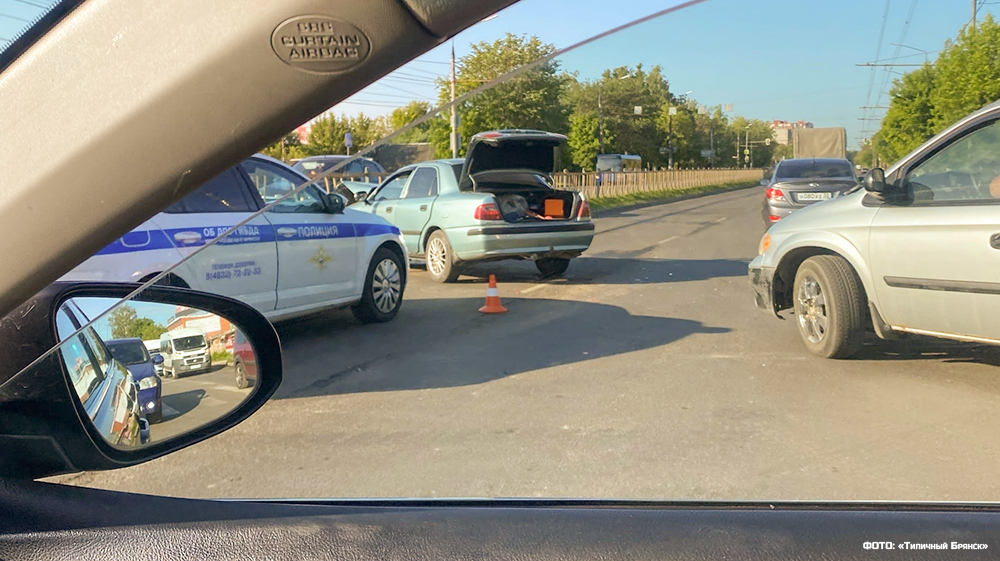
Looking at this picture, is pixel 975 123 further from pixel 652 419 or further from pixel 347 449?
pixel 347 449

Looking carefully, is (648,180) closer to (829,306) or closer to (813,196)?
(813,196)

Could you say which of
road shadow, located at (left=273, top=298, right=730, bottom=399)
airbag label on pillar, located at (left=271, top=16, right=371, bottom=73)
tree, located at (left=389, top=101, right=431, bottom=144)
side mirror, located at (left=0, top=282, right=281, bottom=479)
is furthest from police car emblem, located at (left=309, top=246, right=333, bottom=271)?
airbag label on pillar, located at (left=271, top=16, right=371, bottom=73)

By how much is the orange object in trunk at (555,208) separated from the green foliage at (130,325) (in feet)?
2.68

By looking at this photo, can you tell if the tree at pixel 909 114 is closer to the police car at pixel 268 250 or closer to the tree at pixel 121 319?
the police car at pixel 268 250

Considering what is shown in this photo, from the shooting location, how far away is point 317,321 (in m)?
1.71

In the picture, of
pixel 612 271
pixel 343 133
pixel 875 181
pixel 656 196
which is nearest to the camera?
pixel 343 133

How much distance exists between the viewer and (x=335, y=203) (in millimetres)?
1471

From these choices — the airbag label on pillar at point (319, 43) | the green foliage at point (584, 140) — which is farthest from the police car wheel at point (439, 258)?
the airbag label on pillar at point (319, 43)

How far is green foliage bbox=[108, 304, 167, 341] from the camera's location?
1.26 metres

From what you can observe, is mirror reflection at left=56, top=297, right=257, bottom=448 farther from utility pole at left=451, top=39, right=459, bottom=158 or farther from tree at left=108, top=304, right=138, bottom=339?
utility pole at left=451, top=39, right=459, bottom=158

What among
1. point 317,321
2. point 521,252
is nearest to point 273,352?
point 317,321

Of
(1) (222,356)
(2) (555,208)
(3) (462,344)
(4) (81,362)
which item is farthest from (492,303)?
(4) (81,362)

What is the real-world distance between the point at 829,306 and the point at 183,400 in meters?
1.21

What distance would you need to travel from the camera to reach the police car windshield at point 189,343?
1317 mm
